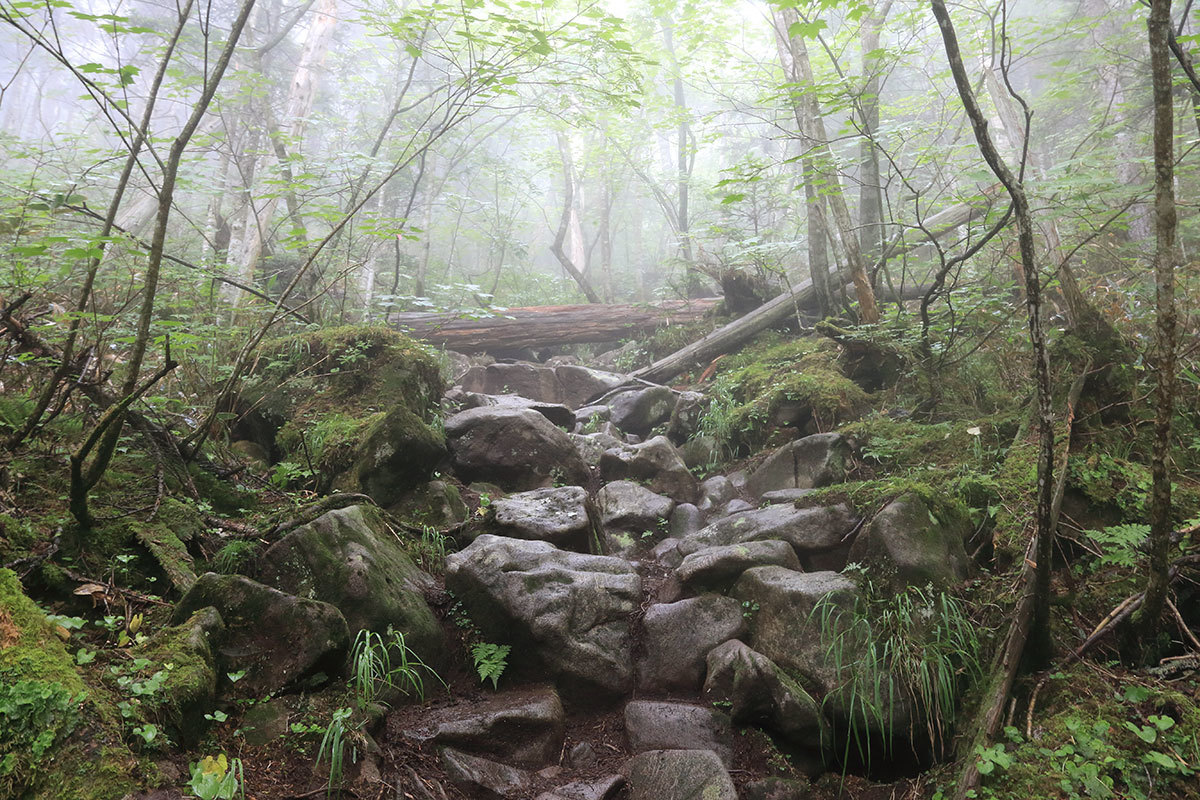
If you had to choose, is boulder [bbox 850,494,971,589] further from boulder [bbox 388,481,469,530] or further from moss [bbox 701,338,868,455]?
boulder [bbox 388,481,469,530]

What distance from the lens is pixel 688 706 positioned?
3822 millimetres

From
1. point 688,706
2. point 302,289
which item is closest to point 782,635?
point 688,706

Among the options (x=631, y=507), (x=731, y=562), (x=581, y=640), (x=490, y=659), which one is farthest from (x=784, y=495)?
(x=490, y=659)

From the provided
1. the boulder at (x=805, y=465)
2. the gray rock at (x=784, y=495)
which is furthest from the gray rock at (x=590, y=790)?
the boulder at (x=805, y=465)

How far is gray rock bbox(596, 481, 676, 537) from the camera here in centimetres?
645

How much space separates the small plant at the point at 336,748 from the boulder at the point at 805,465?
477 cm

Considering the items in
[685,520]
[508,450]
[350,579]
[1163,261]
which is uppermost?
[1163,261]

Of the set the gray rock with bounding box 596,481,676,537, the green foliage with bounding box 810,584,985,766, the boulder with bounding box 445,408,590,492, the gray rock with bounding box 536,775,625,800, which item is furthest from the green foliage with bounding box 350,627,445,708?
the boulder with bounding box 445,408,590,492

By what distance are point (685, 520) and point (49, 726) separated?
206 inches

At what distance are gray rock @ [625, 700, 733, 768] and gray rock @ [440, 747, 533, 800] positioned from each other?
731mm

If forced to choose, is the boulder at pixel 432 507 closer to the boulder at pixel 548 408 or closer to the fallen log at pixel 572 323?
the boulder at pixel 548 408

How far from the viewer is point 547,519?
5332 millimetres

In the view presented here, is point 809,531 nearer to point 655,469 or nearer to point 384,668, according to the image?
point 655,469

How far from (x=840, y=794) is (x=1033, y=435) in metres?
3.12
